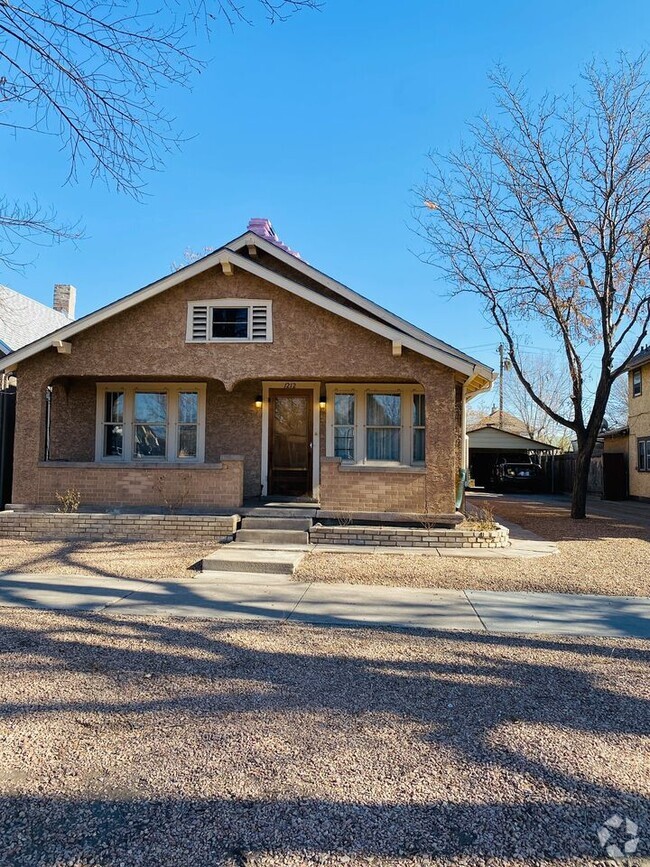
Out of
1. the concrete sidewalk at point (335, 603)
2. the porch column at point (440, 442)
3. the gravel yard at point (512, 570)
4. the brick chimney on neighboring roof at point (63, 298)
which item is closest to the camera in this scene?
the concrete sidewalk at point (335, 603)

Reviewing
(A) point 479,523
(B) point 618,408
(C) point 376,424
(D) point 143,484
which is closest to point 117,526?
(D) point 143,484


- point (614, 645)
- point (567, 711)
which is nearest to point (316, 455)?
point (614, 645)

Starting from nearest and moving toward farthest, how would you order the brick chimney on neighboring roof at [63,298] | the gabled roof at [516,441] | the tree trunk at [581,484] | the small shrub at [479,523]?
the small shrub at [479,523] → the tree trunk at [581,484] → the brick chimney on neighboring roof at [63,298] → the gabled roof at [516,441]

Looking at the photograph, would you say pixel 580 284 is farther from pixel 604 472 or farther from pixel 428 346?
pixel 604 472

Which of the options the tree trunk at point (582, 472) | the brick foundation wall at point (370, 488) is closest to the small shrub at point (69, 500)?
the brick foundation wall at point (370, 488)

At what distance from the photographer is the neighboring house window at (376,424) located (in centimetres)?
1146

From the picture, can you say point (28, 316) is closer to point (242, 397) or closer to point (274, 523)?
point (242, 397)

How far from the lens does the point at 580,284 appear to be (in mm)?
14422

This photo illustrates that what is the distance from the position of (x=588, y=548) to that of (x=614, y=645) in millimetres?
5316

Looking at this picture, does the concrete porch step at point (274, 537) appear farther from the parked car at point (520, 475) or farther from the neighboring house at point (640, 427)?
the parked car at point (520, 475)

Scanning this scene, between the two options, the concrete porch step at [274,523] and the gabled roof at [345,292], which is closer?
the concrete porch step at [274,523]

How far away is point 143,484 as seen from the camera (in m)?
10.8

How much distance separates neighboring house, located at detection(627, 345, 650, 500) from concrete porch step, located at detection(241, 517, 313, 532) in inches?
646

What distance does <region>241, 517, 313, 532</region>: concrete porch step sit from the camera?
9922mm
